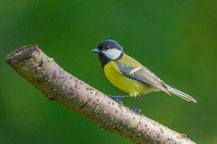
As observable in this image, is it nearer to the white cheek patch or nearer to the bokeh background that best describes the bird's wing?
the white cheek patch

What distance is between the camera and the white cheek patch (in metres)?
2.99

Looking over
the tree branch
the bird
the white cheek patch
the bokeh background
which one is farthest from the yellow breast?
the bokeh background

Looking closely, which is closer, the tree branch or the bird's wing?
the tree branch

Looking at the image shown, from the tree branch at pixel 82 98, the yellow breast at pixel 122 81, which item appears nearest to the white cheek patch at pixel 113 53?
the yellow breast at pixel 122 81

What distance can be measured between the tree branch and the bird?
642 mm

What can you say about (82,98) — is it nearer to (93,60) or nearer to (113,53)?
(113,53)

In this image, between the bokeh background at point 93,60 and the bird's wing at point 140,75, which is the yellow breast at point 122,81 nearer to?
the bird's wing at point 140,75

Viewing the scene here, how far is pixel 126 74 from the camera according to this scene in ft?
9.27

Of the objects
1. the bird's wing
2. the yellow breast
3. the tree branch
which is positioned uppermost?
the bird's wing

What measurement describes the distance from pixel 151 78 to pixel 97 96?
1142mm

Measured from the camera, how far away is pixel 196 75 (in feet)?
13.1

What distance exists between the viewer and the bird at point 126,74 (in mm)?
2826

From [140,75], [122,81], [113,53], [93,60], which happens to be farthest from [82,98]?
[93,60]

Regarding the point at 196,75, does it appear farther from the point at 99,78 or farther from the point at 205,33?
the point at 99,78
